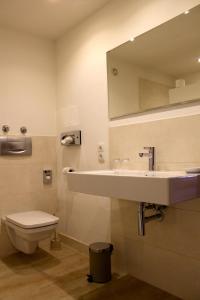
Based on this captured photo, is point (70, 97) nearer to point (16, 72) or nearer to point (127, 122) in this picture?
point (16, 72)

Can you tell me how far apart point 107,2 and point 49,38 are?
90cm

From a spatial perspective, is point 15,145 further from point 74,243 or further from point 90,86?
point 74,243

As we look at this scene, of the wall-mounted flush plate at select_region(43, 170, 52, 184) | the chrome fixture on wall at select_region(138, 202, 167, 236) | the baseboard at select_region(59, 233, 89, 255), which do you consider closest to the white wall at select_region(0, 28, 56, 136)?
the wall-mounted flush plate at select_region(43, 170, 52, 184)

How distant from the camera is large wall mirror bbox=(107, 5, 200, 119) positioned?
1707 mm

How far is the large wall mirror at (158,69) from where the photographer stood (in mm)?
1707

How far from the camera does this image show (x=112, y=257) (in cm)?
224

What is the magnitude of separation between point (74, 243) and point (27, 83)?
1.74 m

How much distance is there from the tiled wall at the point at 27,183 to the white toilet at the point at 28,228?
15cm

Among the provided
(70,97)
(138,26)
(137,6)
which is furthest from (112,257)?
(137,6)

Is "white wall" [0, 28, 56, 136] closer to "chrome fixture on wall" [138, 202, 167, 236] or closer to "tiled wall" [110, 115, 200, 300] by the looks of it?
"tiled wall" [110, 115, 200, 300]

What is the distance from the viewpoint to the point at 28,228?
214cm

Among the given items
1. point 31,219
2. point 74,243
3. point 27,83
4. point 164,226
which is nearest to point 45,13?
point 27,83

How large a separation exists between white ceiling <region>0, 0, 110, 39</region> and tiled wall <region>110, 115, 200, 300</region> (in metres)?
1.13

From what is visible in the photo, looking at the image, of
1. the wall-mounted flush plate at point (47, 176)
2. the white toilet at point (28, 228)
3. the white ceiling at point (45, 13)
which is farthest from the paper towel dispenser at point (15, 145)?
the white ceiling at point (45, 13)
